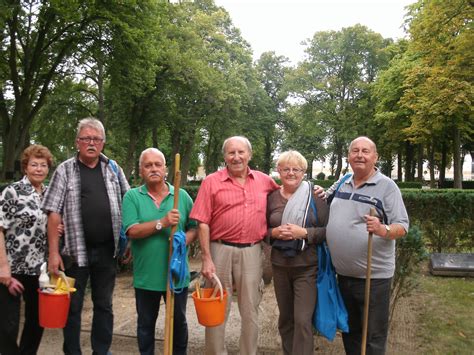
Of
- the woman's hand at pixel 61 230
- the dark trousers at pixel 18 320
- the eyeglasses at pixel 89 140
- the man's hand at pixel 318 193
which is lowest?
the dark trousers at pixel 18 320

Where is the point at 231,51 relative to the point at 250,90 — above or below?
above

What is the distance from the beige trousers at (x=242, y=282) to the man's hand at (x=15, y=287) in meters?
1.45

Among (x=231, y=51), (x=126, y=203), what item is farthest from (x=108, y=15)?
(x=231, y=51)

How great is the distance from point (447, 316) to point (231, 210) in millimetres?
3509

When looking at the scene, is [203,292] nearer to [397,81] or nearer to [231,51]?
[397,81]

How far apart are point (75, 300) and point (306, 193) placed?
202cm

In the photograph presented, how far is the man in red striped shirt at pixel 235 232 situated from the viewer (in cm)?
344

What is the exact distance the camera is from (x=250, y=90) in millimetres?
34531

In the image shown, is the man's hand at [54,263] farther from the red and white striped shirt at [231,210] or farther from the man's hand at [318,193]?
the man's hand at [318,193]

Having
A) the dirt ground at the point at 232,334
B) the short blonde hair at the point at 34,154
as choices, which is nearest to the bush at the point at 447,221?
the dirt ground at the point at 232,334

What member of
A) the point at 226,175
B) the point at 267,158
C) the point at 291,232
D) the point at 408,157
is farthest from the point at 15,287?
the point at 267,158

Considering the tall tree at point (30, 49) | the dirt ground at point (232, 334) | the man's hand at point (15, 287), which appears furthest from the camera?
the tall tree at point (30, 49)

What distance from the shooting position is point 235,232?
3443 mm

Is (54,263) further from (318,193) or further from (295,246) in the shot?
(318,193)
